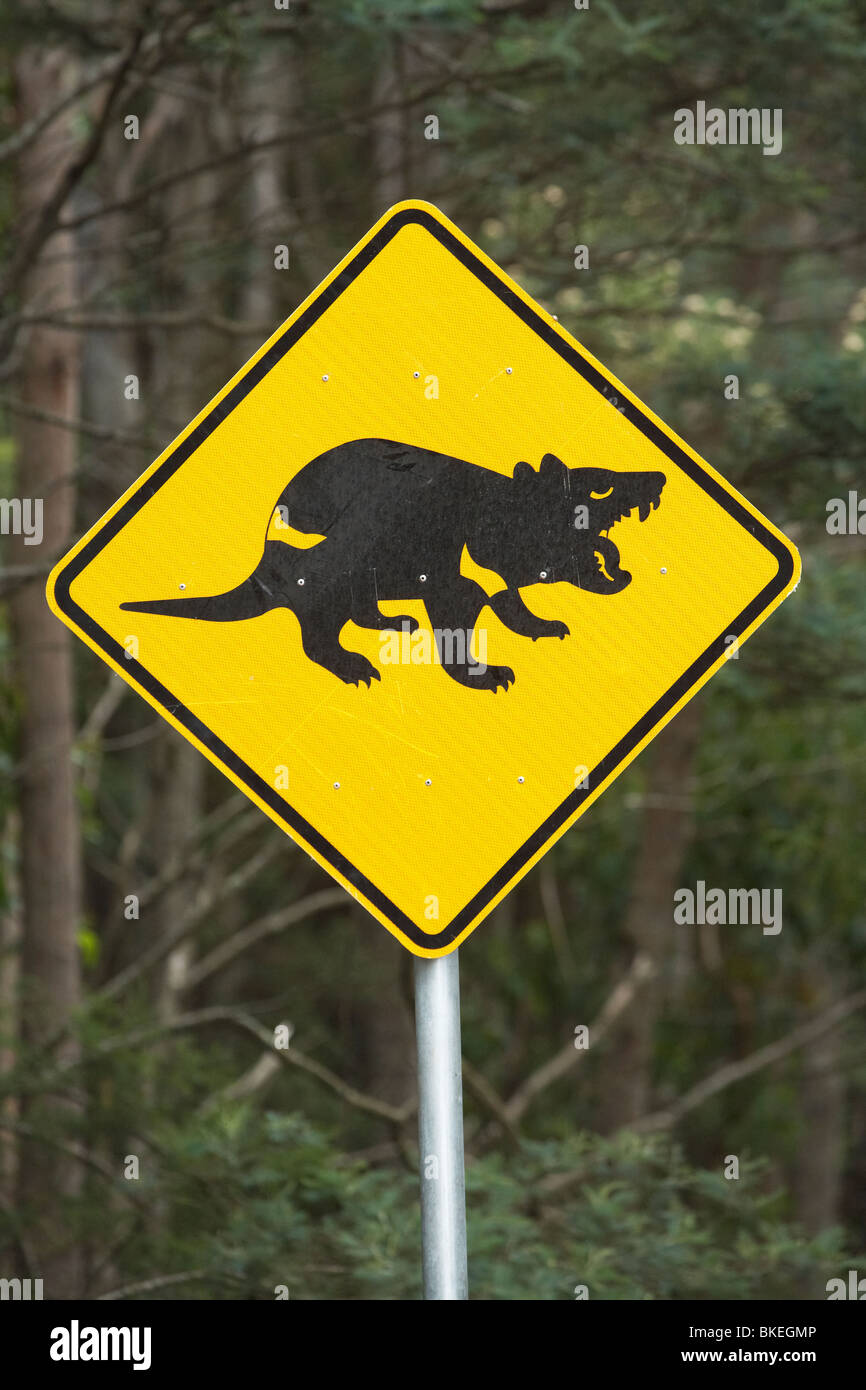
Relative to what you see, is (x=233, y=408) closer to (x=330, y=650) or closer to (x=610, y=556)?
(x=330, y=650)

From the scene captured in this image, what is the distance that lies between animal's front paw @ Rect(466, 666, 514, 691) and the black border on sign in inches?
7.4

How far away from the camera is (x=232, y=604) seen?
212 cm

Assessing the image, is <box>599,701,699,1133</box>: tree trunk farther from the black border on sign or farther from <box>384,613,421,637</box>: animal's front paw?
<box>384,613,421,637</box>: animal's front paw

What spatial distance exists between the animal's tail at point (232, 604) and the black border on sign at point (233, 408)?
114 millimetres

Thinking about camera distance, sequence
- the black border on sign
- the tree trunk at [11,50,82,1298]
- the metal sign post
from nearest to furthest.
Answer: the metal sign post, the black border on sign, the tree trunk at [11,50,82,1298]

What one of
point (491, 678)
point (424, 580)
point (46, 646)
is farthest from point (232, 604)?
point (46, 646)

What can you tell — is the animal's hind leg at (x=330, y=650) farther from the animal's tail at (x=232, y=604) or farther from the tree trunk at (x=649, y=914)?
the tree trunk at (x=649, y=914)

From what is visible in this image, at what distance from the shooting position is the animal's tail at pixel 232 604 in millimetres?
2115

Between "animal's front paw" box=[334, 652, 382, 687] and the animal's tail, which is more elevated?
the animal's tail

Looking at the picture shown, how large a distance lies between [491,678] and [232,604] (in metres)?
0.41

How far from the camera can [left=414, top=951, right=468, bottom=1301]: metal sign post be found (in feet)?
6.27

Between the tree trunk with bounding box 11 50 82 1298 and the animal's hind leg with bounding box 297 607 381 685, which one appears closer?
the animal's hind leg with bounding box 297 607 381 685

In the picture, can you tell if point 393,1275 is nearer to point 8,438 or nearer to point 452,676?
point 452,676

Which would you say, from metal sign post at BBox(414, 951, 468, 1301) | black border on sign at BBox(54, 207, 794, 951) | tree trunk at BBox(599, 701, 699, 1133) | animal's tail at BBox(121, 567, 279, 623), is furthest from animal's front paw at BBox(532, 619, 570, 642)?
tree trunk at BBox(599, 701, 699, 1133)
